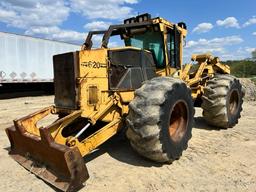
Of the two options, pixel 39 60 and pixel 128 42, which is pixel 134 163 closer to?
pixel 128 42

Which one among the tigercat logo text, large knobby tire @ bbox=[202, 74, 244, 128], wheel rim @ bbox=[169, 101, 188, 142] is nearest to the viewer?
the tigercat logo text

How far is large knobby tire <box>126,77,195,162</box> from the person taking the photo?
526cm

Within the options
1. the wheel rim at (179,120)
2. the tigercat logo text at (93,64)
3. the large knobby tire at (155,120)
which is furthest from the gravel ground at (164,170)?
the tigercat logo text at (93,64)

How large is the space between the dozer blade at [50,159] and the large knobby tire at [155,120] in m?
1.07

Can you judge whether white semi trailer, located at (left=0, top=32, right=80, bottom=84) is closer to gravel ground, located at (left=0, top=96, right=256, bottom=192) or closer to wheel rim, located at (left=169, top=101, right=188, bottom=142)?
gravel ground, located at (left=0, top=96, right=256, bottom=192)

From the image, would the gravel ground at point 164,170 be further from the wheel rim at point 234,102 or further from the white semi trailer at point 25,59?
the white semi trailer at point 25,59

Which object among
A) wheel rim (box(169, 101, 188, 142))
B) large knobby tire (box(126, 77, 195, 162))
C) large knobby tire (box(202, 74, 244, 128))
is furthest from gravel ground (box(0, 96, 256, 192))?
large knobby tire (box(202, 74, 244, 128))

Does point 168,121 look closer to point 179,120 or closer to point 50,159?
point 179,120

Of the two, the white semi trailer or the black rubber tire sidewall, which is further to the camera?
the white semi trailer

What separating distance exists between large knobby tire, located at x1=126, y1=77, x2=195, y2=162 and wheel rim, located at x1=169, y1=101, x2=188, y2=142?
0.28 meters

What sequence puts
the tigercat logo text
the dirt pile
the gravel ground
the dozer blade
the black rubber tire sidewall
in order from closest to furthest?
the dozer blade
the gravel ground
the black rubber tire sidewall
the tigercat logo text
the dirt pile

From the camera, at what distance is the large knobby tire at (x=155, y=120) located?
5.26m

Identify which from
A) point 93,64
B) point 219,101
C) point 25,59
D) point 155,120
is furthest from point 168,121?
point 25,59

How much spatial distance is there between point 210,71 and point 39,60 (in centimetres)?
1428
